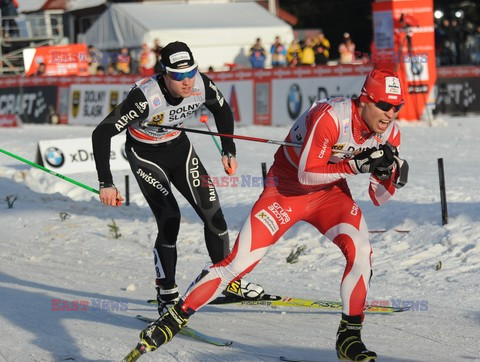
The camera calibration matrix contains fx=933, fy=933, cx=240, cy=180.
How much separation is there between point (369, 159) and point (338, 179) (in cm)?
46

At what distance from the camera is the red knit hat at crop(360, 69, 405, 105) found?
5848mm

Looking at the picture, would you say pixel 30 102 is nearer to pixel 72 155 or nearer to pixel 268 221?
pixel 72 155

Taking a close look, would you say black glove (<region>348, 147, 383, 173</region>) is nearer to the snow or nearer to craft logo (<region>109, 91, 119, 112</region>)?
the snow

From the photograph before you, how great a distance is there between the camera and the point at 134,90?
23.7 feet

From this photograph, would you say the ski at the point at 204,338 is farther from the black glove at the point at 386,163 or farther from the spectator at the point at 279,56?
the spectator at the point at 279,56

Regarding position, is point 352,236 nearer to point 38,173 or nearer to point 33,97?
point 38,173

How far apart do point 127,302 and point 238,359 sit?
7.48ft

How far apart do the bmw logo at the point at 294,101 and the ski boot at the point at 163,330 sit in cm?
1653

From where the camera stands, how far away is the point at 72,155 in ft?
53.4

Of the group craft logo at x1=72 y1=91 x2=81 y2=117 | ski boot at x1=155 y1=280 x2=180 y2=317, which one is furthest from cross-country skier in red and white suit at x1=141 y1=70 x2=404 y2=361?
craft logo at x1=72 y1=91 x2=81 y2=117

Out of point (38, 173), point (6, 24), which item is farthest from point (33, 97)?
point (6, 24)

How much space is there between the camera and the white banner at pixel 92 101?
82.9ft

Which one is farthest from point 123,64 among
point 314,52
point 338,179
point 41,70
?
point 338,179

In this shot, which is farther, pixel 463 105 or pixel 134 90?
pixel 463 105
